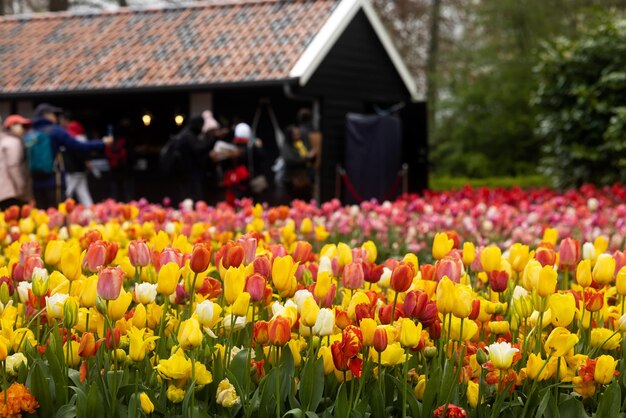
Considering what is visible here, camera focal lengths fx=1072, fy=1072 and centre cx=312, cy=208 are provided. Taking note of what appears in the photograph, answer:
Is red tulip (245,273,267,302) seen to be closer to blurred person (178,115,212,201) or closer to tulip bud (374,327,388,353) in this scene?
tulip bud (374,327,388,353)

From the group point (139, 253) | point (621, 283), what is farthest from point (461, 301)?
point (139, 253)

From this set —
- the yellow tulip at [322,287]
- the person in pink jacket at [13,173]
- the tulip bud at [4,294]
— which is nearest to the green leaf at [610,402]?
the yellow tulip at [322,287]

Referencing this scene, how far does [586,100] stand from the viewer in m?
17.3

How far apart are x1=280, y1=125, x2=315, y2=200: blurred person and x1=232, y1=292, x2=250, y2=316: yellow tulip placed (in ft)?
42.3

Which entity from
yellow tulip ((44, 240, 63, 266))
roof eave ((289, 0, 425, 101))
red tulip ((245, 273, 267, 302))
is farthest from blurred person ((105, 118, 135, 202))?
red tulip ((245, 273, 267, 302))

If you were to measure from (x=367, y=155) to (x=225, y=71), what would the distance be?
2962 millimetres

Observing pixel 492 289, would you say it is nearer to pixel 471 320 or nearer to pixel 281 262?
pixel 471 320

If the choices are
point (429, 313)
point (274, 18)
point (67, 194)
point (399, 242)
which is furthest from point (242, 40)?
point (429, 313)

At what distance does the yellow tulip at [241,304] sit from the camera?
2.99 m

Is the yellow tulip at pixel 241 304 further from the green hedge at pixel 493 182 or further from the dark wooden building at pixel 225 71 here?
the green hedge at pixel 493 182

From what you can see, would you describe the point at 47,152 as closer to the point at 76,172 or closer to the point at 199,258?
the point at 76,172

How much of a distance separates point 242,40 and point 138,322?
56.4ft

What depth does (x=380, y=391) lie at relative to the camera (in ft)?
9.57

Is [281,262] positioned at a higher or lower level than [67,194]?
higher
